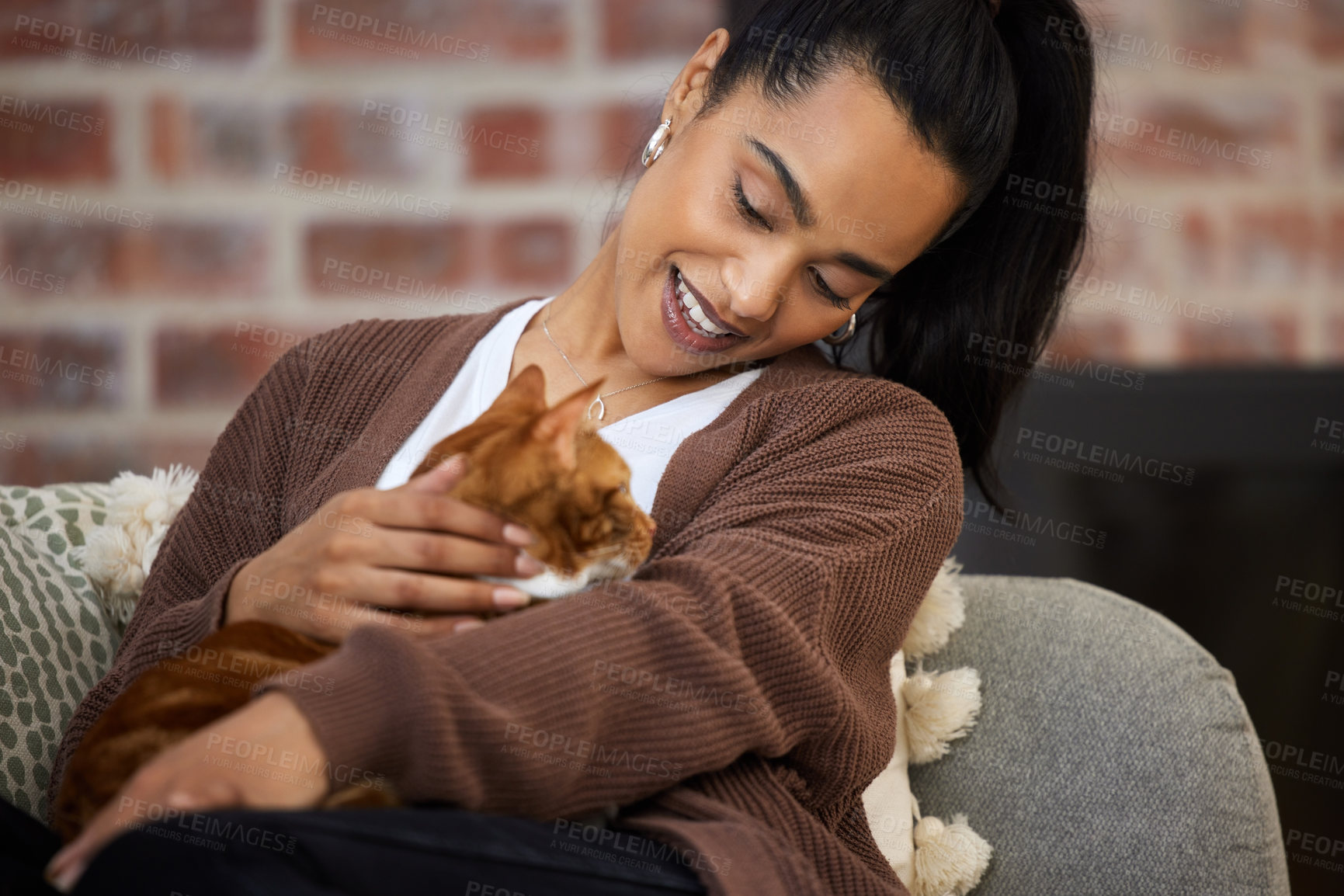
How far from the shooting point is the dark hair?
101 centimetres

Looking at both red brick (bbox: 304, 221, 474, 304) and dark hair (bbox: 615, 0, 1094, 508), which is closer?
dark hair (bbox: 615, 0, 1094, 508)

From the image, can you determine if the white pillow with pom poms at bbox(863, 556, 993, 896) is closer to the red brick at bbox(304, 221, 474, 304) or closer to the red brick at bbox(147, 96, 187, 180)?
the red brick at bbox(304, 221, 474, 304)

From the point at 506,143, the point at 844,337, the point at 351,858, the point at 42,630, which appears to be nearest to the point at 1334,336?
the point at 844,337

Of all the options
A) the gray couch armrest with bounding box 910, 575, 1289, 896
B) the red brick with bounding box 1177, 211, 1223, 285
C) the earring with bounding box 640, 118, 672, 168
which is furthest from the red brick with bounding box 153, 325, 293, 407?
the red brick with bounding box 1177, 211, 1223, 285

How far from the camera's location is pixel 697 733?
2.43 feet

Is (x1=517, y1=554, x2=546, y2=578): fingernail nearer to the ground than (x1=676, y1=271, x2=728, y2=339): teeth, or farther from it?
nearer to the ground

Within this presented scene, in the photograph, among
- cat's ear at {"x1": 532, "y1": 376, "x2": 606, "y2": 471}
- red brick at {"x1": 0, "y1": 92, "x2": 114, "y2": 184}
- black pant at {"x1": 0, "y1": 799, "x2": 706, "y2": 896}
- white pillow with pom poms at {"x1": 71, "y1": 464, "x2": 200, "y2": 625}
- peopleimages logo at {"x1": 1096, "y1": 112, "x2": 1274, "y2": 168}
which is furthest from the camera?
peopleimages logo at {"x1": 1096, "y1": 112, "x2": 1274, "y2": 168}

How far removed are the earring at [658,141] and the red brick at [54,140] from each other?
36.6 inches

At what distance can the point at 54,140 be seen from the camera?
1589mm

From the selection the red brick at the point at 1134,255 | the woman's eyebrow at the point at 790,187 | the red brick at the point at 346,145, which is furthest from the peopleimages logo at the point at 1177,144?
the red brick at the point at 346,145

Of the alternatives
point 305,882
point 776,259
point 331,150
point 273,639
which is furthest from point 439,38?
point 305,882

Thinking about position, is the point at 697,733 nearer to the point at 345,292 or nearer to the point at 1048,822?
the point at 1048,822

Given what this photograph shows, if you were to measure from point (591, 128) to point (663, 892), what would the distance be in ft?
4.14

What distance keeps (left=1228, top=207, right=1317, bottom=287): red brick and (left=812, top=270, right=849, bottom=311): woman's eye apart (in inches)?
41.7
